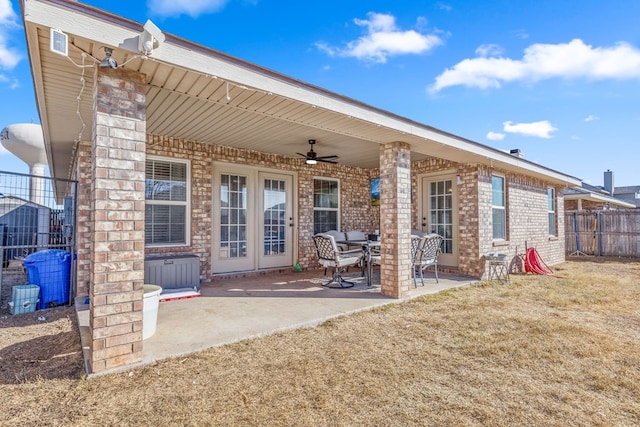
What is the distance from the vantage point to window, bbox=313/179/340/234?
25.6ft

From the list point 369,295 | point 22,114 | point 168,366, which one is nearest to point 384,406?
point 168,366

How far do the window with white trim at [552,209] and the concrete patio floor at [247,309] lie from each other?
507 centimetres

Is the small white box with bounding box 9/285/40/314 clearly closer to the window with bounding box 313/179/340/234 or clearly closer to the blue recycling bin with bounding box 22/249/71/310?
the blue recycling bin with bounding box 22/249/71/310

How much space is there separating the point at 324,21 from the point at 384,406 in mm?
6232

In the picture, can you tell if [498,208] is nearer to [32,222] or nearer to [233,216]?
[233,216]

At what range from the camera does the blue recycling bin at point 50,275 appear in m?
4.58

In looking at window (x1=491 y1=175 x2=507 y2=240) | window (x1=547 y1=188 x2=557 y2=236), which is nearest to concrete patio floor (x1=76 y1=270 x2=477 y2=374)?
window (x1=491 y1=175 x2=507 y2=240)

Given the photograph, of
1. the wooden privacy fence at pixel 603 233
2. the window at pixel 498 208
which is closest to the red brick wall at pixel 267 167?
the window at pixel 498 208

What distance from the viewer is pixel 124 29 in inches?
90.8

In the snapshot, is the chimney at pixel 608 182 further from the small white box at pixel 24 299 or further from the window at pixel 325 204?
the small white box at pixel 24 299

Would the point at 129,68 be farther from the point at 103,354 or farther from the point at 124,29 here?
the point at 103,354

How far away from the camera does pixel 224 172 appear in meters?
6.41

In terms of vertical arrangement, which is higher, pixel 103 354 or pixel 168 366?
pixel 103 354

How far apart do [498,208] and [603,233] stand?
23.9 ft
